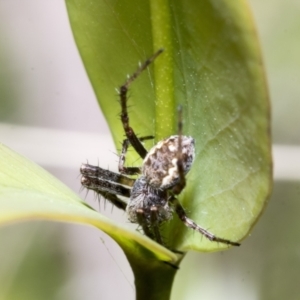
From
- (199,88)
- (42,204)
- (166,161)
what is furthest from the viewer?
(166,161)

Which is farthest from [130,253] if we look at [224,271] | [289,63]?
[289,63]

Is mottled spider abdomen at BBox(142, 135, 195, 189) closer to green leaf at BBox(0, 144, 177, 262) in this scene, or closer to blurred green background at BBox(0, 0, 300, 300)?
green leaf at BBox(0, 144, 177, 262)

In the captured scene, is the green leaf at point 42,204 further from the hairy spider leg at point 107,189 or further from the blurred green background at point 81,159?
the blurred green background at point 81,159

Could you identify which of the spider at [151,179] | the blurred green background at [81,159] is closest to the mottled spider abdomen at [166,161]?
the spider at [151,179]

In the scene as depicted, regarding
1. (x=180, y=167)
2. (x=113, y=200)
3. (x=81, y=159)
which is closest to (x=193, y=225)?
(x=180, y=167)

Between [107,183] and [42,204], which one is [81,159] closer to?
[107,183]

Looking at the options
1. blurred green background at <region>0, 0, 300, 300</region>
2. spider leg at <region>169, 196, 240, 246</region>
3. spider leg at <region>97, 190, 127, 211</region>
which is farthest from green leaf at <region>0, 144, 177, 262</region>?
blurred green background at <region>0, 0, 300, 300</region>

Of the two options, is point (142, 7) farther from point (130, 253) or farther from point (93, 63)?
point (130, 253)
